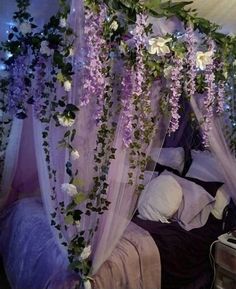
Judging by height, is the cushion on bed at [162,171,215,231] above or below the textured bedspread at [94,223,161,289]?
above

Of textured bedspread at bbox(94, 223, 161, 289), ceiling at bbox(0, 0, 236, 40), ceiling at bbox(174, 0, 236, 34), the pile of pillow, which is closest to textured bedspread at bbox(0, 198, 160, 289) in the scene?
textured bedspread at bbox(94, 223, 161, 289)

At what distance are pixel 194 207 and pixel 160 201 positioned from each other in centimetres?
28

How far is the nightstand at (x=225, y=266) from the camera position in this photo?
6.66 ft

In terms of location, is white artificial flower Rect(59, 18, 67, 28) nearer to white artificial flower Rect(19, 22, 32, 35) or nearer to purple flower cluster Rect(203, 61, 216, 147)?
white artificial flower Rect(19, 22, 32, 35)

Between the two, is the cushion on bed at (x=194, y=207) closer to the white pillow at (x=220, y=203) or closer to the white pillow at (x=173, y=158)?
the white pillow at (x=220, y=203)

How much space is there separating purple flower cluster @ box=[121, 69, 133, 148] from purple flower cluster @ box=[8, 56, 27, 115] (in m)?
0.62

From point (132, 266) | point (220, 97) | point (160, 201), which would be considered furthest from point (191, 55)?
point (132, 266)

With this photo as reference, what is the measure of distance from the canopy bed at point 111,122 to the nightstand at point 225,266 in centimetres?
11

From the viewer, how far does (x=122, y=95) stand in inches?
58.6

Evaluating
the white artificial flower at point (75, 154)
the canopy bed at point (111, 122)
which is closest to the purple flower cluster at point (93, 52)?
the canopy bed at point (111, 122)

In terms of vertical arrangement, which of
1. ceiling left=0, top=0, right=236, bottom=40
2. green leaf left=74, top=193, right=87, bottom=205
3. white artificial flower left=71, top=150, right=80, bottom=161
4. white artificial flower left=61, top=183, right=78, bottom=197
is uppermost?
ceiling left=0, top=0, right=236, bottom=40

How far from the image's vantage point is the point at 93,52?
1.33 metres

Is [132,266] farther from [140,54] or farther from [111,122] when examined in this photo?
[140,54]

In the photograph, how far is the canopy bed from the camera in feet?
4.61
